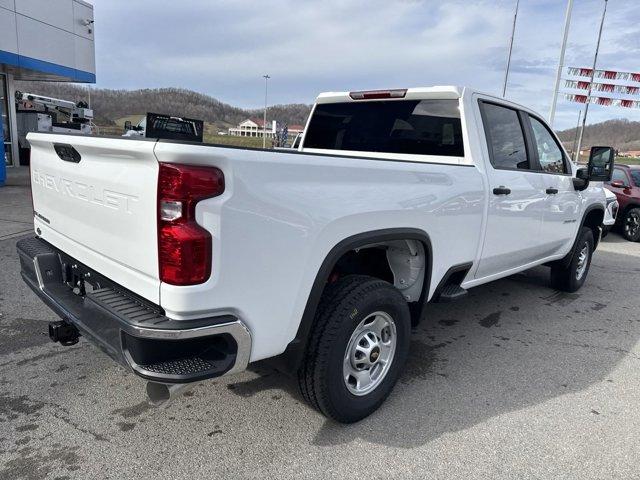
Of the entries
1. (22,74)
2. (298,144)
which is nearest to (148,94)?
(22,74)

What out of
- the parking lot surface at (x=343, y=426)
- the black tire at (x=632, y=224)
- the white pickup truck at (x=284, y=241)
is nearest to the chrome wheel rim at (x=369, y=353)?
the white pickup truck at (x=284, y=241)

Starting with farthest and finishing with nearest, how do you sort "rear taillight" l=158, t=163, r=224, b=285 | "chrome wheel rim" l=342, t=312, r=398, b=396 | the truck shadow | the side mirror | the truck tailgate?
the side mirror
the truck shadow
"chrome wheel rim" l=342, t=312, r=398, b=396
the truck tailgate
"rear taillight" l=158, t=163, r=224, b=285

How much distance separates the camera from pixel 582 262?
586cm

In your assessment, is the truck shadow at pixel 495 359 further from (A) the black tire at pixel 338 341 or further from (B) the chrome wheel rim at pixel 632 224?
(B) the chrome wheel rim at pixel 632 224

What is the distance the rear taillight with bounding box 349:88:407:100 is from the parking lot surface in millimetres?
2081

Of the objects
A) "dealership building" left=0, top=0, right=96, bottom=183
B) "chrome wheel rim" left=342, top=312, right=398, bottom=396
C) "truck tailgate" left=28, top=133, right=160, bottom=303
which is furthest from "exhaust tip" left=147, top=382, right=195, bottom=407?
"dealership building" left=0, top=0, right=96, bottom=183

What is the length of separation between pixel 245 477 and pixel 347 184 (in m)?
1.55

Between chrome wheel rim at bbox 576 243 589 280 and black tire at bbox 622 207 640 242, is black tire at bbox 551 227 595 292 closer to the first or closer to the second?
chrome wheel rim at bbox 576 243 589 280

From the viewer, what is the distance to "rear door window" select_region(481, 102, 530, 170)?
3.75 metres

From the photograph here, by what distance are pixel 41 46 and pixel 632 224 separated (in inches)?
691

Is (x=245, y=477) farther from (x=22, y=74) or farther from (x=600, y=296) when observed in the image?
(x=22, y=74)

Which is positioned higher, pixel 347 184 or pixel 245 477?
pixel 347 184

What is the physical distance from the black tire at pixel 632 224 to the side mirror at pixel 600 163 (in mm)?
6482

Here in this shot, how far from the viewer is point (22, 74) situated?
17219 mm
